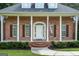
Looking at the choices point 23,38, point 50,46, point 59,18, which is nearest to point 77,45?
point 50,46

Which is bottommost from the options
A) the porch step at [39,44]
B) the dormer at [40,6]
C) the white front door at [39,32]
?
the porch step at [39,44]

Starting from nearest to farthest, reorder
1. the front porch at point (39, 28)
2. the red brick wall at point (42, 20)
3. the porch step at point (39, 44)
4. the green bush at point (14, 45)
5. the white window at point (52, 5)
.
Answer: the green bush at point (14, 45) → the porch step at point (39, 44) → the front porch at point (39, 28) → the red brick wall at point (42, 20) → the white window at point (52, 5)

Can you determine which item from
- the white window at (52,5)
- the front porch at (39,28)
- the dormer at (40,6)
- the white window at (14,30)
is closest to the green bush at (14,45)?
the front porch at (39,28)

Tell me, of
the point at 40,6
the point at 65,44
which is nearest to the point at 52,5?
the point at 40,6

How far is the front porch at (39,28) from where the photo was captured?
13.9 m

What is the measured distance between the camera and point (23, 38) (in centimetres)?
1399

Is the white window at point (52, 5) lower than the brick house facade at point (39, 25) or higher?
higher

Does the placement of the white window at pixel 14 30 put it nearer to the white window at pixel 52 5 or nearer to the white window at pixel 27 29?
the white window at pixel 27 29

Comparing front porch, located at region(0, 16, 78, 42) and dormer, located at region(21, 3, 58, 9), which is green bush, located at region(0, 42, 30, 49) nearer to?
front porch, located at region(0, 16, 78, 42)

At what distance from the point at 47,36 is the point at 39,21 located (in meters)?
1.15

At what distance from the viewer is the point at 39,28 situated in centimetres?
1441

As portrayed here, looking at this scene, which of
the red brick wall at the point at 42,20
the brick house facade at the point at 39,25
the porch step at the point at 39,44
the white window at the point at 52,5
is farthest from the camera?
the white window at the point at 52,5

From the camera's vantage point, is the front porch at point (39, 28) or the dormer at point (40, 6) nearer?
the front porch at point (39, 28)

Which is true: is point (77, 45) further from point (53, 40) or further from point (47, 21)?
point (47, 21)
